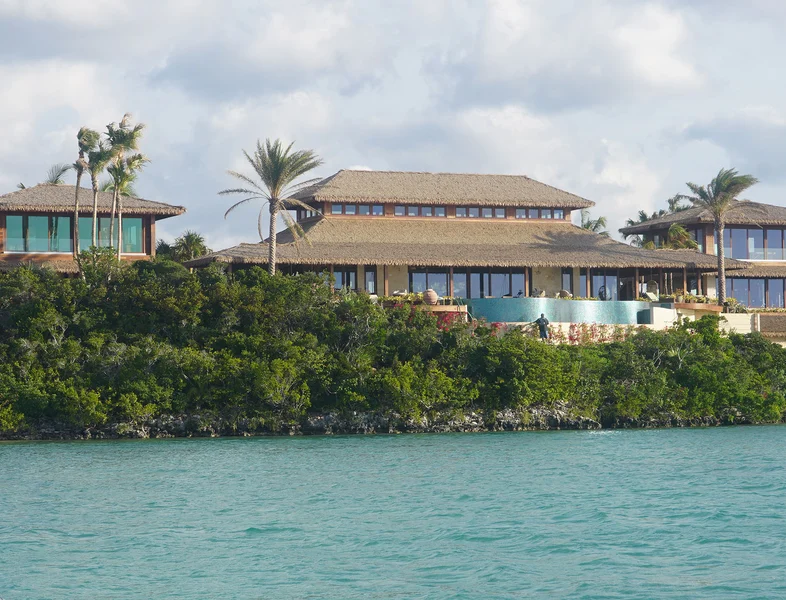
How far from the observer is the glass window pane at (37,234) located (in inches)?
2279

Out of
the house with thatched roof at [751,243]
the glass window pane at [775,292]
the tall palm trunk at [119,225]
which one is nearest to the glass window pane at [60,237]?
the tall palm trunk at [119,225]

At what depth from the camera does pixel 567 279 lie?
5938 centimetres

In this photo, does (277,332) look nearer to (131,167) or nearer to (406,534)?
(131,167)

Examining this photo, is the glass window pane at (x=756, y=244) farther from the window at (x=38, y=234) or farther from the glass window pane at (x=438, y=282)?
the window at (x=38, y=234)

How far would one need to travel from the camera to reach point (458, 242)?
58.7 m

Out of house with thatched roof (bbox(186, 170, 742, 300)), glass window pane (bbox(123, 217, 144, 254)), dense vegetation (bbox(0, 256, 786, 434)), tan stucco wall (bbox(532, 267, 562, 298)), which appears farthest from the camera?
glass window pane (bbox(123, 217, 144, 254))

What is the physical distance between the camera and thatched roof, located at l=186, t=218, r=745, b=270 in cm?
5409

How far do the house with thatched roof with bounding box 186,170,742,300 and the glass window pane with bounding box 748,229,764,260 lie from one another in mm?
6502

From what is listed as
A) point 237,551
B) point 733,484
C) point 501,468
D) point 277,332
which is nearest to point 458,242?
point 277,332

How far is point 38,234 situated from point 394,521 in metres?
37.6

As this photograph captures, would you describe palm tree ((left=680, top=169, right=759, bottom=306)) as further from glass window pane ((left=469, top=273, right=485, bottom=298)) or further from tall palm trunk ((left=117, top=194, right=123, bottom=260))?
tall palm trunk ((left=117, top=194, right=123, bottom=260))

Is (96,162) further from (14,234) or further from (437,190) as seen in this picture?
(437,190)

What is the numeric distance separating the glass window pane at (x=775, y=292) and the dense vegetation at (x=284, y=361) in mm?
17728

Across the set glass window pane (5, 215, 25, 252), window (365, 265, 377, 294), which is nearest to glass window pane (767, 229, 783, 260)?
window (365, 265, 377, 294)
